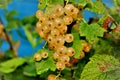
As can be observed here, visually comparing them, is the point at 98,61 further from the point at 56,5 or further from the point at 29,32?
the point at 29,32

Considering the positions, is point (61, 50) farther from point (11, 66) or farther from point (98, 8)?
point (11, 66)

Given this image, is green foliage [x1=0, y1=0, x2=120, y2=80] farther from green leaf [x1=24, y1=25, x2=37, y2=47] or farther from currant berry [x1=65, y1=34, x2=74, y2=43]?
green leaf [x1=24, y1=25, x2=37, y2=47]

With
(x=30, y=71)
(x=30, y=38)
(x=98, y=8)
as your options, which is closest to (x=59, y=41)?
(x=98, y=8)

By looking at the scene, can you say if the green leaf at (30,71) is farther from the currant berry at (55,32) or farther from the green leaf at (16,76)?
the currant berry at (55,32)

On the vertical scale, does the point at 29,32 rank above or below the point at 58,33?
above

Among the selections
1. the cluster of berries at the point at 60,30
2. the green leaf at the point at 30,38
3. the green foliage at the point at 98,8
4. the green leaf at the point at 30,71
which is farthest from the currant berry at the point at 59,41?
the green leaf at the point at 30,38

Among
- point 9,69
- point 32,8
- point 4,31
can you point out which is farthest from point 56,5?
point 32,8
